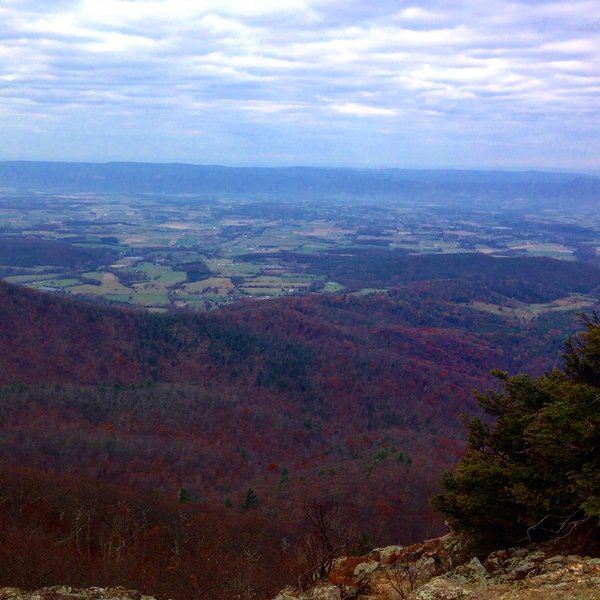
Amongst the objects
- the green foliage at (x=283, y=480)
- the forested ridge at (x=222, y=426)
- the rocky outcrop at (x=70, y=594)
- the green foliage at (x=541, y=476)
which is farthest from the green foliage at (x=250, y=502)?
the green foliage at (x=541, y=476)

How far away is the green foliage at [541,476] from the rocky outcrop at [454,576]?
0.62 metres

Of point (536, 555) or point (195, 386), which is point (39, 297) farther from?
point (536, 555)

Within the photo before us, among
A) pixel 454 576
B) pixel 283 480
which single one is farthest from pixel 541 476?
pixel 283 480

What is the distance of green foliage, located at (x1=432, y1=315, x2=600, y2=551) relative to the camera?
11945 millimetres

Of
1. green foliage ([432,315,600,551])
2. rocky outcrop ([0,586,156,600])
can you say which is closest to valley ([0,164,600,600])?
rocky outcrop ([0,586,156,600])

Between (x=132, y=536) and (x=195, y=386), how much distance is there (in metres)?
40.1

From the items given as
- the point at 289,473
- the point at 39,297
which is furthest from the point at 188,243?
the point at 289,473

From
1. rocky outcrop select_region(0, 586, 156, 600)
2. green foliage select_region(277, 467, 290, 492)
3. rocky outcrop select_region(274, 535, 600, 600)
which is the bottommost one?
green foliage select_region(277, 467, 290, 492)

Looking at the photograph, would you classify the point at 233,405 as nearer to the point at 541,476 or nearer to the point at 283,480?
the point at 283,480

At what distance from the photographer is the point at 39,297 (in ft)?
246

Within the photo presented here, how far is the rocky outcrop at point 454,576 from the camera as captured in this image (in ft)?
33.4

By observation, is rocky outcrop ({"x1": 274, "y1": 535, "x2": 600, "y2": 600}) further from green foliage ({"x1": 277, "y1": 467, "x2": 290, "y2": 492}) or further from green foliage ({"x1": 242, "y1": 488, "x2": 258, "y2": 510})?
green foliage ({"x1": 277, "y1": 467, "x2": 290, "y2": 492})

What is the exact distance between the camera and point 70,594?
13766mm

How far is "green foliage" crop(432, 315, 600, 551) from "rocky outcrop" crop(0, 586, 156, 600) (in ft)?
Result: 24.5
